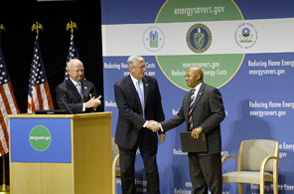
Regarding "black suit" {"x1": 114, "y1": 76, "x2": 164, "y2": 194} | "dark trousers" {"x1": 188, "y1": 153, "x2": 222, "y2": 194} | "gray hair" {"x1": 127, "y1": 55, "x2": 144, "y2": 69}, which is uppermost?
"gray hair" {"x1": 127, "y1": 55, "x2": 144, "y2": 69}

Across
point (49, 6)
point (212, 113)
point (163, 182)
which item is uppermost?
point (49, 6)

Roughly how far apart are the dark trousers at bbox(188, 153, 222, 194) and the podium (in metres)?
1.47

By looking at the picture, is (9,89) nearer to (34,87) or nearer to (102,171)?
(34,87)

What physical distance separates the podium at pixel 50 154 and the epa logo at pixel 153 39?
232 centimetres

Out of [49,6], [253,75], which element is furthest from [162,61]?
[49,6]

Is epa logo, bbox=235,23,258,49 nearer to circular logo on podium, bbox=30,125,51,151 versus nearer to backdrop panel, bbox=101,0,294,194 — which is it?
backdrop panel, bbox=101,0,294,194

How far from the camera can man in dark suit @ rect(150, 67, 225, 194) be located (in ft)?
18.6

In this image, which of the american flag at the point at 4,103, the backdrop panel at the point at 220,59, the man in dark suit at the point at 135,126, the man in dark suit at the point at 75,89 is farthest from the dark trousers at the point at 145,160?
the american flag at the point at 4,103

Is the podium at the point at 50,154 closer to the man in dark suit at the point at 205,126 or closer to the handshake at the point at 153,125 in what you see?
the handshake at the point at 153,125

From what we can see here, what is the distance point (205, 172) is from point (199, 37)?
1.97 meters

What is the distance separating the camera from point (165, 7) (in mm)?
6891

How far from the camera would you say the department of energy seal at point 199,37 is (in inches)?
266

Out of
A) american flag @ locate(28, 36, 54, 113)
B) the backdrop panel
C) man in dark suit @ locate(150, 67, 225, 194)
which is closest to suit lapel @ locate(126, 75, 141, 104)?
man in dark suit @ locate(150, 67, 225, 194)

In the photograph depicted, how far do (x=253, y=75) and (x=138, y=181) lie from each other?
2198 mm
